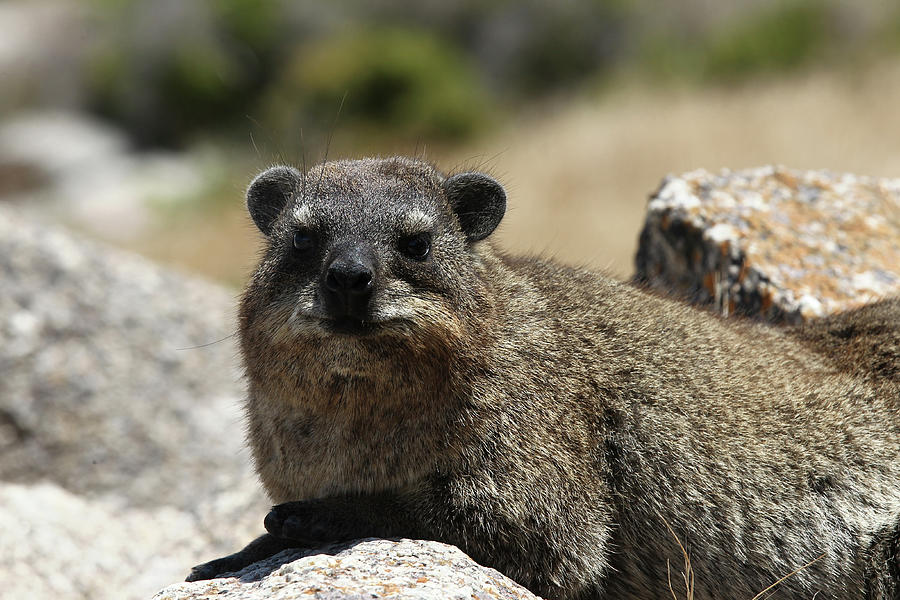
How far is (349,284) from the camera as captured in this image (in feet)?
15.7

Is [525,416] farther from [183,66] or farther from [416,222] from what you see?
[183,66]

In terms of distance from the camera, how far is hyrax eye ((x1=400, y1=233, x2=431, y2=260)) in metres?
5.30

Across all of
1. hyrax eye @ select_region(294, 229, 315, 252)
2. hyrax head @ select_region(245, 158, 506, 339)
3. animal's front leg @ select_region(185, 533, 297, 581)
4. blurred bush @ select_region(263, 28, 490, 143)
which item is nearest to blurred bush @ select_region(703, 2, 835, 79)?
blurred bush @ select_region(263, 28, 490, 143)

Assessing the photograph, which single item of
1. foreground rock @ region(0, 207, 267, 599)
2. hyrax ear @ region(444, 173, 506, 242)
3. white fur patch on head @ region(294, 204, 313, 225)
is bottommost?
foreground rock @ region(0, 207, 267, 599)

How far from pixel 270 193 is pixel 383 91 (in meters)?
28.6

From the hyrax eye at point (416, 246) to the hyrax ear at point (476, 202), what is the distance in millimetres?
533

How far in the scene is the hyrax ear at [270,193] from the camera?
600 cm

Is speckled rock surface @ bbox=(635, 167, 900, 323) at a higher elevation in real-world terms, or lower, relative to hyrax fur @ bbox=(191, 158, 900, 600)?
higher

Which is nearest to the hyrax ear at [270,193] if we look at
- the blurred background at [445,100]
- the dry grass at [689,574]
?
the dry grass at [689,574]

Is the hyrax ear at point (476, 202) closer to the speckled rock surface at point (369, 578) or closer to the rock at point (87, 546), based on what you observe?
the speckled rock surface at point (369, 578)

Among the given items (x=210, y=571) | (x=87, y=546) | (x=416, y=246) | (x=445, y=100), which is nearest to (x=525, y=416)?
(x=416, y=246)

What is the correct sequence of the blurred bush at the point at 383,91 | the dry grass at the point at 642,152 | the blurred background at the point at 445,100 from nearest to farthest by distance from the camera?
the dry grass at the point at 642,152 → the blurred background at the point at 445,100 → the blurred bush at the point at 383,91

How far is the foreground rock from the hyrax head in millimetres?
3410

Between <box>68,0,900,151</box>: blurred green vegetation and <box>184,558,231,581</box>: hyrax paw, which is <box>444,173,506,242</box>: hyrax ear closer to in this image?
<box>184,558,231,581</box>: hyrax paw
